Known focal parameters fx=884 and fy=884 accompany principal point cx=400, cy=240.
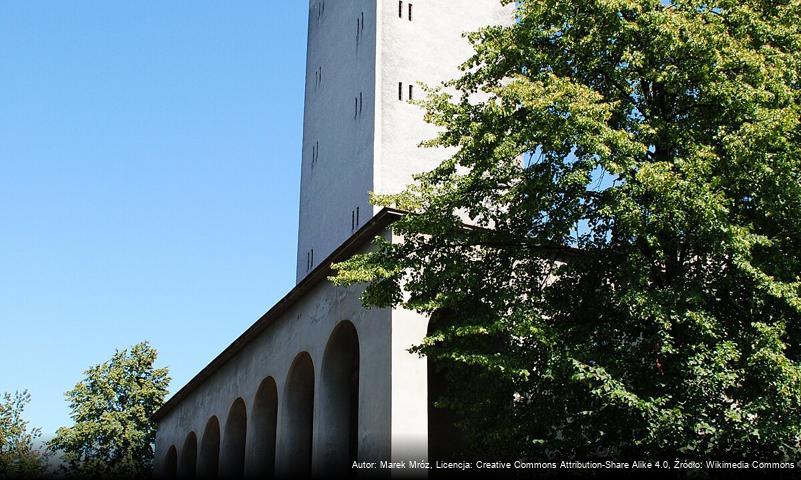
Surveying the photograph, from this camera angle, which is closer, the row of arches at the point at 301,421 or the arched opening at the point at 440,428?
the row of arches at the point at 301,421

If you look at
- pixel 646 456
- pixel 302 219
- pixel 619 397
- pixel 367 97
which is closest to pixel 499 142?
pixel 619 397

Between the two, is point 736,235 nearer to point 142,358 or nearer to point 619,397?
point 619,397

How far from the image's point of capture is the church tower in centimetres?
2877

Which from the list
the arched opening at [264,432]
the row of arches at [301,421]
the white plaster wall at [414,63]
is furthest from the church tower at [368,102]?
the row of arches at [301,421]

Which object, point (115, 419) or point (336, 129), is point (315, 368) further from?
point (115, 419)

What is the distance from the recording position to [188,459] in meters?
37.8

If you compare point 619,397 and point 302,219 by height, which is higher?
point 302,219

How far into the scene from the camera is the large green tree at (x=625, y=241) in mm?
13648

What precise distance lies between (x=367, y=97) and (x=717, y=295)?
682 inches

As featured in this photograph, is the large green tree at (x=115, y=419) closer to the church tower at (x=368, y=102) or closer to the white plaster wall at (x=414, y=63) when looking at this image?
the church tower at (x=368, y=102)

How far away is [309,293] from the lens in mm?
25406

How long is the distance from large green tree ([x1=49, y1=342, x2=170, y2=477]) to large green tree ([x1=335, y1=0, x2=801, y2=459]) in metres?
32.6

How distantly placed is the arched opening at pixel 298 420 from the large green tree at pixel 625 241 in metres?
9.41

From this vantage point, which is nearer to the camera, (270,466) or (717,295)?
(717,295)
